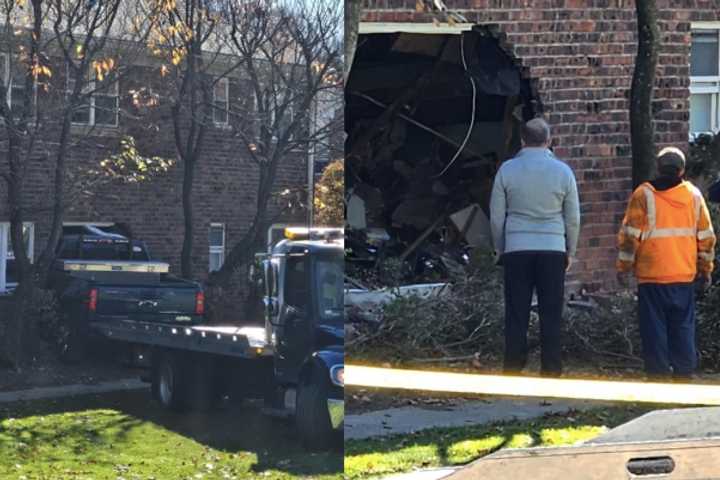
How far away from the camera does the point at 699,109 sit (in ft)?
7.14

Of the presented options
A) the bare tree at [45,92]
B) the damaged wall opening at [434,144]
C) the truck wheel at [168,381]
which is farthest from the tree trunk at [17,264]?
the damaged wall opening at [434,144]

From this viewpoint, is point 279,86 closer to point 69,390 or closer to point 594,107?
point 69,390

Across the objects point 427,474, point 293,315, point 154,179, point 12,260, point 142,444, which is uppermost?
point 154,179

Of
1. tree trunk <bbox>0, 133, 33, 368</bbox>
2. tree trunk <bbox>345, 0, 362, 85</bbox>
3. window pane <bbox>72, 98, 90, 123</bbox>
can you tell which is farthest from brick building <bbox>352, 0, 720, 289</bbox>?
tree trunk <bbox>0, 133, 33, 368</bbox>

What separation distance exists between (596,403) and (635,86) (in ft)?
2.35

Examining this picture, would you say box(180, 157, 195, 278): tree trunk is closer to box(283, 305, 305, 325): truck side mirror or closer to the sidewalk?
box(283, 305, 305, 325): truck side mirror

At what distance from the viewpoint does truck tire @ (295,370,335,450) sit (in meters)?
1.72

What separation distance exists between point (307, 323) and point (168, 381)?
253 millimetres

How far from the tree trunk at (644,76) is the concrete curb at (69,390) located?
1.19m

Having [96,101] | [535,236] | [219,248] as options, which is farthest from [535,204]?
[96,101]

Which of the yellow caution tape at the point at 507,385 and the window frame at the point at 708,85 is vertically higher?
the window frame at the point at 708,85

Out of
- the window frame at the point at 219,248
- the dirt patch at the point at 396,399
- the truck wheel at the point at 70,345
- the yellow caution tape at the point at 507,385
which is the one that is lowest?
the dirt patch at the point at 396,399

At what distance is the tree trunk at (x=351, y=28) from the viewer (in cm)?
183

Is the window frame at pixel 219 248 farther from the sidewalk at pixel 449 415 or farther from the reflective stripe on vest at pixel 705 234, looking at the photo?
the reflective stripe on vest at pixel 705 234
